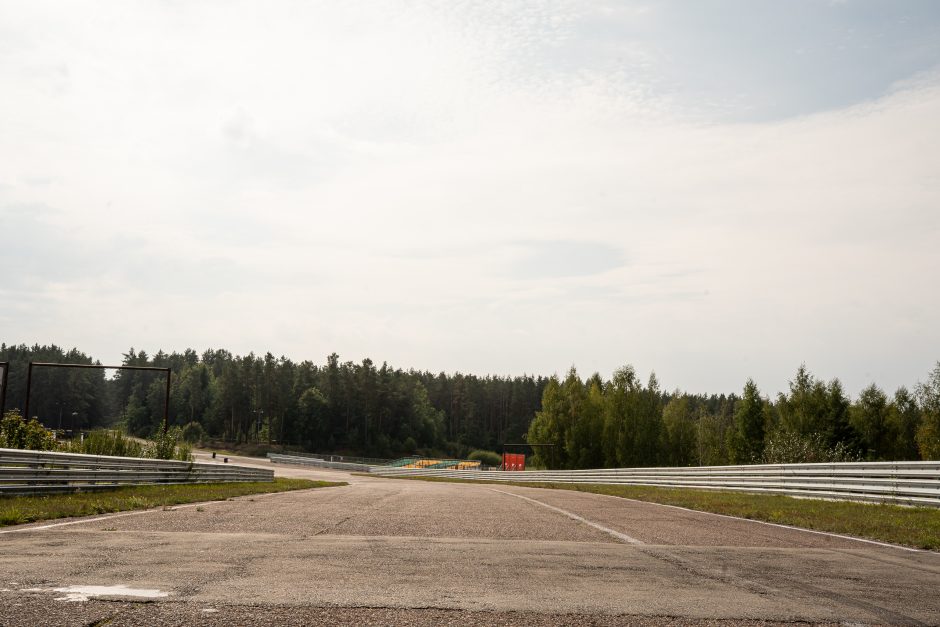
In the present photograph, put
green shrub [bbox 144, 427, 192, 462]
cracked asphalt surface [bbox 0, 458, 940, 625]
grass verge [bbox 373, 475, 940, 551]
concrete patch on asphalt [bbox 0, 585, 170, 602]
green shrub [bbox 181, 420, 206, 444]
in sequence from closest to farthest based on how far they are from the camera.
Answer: cracked asphalt surface [bbox 0, 458, 940, 625], concrete patch on asphalt [bbox 0, 585, 170, 602], grass verge [bbox 373, 475, 940, 551], green shrub [bbox 144, 427, 192, 462], green shrub [bbox 181, 420, 206, 444]

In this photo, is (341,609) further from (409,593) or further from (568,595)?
(568,595)

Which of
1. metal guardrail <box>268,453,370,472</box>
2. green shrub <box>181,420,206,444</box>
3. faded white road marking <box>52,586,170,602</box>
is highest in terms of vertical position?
faded white road marking <box>52,586,170,602</box>

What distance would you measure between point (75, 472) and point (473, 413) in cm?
16506

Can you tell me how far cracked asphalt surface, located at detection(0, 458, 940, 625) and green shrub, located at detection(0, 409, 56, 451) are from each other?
14.5m

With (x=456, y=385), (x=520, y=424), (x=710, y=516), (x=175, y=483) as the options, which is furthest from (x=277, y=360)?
(x=710, y=516)

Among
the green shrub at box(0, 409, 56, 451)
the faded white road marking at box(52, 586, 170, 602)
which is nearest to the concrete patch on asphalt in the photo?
the faded white road marking at box(52, 586, 170, 602)

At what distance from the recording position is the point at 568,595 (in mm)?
5688

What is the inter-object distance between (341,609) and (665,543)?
5.60 m

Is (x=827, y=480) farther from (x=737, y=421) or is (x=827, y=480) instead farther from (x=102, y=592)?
(x=737, y=421)

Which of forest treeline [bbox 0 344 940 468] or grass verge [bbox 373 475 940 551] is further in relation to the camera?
forest treeline [bbox 0 344 940 468]

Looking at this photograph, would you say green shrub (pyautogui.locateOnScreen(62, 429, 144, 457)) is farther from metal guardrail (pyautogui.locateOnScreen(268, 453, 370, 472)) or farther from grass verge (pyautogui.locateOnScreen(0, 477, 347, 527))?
metal guardrail (pyautogui.locateOnScreen(268, 453, 370, 472))

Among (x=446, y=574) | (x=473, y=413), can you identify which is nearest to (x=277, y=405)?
(x=473, y=413)

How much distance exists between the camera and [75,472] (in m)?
16.5

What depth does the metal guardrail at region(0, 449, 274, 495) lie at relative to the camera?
14.3m
